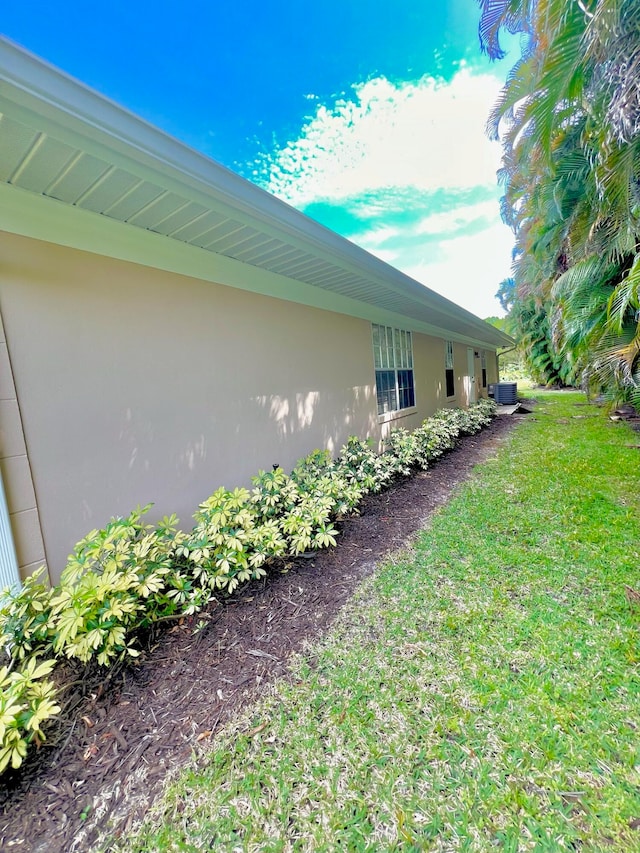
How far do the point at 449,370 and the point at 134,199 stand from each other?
10589mm

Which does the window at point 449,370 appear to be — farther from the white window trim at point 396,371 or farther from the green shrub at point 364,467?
the green shrub at point 364,467

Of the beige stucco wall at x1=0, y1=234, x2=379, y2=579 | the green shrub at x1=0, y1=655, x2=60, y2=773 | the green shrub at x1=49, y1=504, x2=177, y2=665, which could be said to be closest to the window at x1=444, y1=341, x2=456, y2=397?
the beige stucco wall at x1=0, y1=234, x2=379, y2=579

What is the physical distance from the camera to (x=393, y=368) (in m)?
7.82

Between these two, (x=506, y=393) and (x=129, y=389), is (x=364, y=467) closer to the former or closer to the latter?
(x=129, y=389)

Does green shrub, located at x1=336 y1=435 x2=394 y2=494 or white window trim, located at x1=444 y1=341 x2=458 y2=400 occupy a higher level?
white window trim, located at x1=444 y1=341 x2=458 y2=400

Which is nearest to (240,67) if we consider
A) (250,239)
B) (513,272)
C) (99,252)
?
(250,239)

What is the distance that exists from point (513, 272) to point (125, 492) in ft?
57.4

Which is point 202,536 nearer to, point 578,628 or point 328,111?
point 578,628

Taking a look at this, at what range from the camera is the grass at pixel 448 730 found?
4.61 ft

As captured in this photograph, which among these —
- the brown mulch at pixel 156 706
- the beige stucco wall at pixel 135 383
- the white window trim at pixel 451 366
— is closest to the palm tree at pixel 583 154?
the white window trim at pixel 451 366

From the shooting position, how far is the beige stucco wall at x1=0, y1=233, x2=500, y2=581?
2.55m

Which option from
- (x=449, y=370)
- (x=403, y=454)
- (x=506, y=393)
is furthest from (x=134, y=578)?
(x=506, y=393)

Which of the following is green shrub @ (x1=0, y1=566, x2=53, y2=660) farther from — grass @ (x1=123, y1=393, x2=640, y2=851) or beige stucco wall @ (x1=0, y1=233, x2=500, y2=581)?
grass @ (x1=123, y1=393, x2=640, y2=851)

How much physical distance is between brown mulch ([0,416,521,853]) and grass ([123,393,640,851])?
6.2 inches
